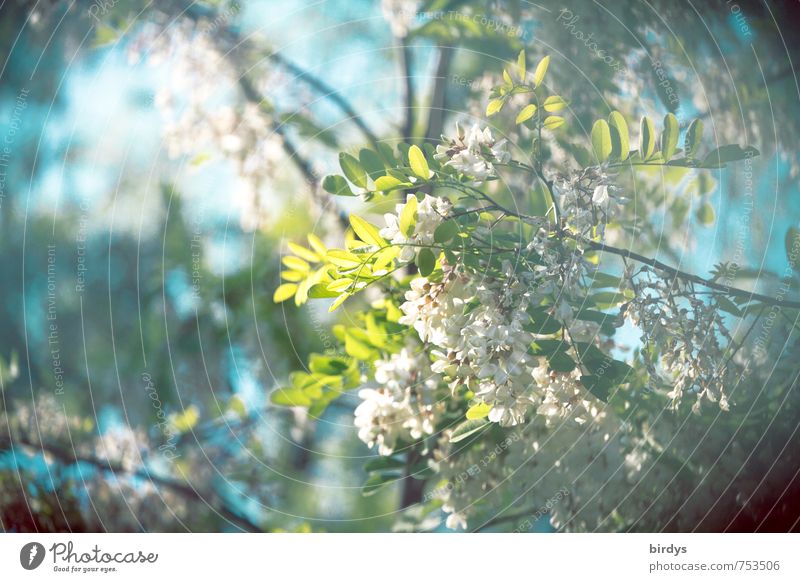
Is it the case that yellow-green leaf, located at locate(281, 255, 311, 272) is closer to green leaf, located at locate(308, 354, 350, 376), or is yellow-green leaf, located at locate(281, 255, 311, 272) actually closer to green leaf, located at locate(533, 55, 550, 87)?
green leaf, located at locate(308, 354, 350, 376)

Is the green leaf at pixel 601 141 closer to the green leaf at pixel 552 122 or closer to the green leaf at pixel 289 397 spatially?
the green leaf at pixel 552 122

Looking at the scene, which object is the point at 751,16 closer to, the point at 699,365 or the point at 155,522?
the point at 699,365

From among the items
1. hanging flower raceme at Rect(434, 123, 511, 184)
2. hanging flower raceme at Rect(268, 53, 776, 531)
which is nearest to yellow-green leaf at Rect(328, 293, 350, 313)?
hanging flower raceme at Rect(268, 53, 776, 531)

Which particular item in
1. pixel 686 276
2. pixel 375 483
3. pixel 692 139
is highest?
pixel 692 139

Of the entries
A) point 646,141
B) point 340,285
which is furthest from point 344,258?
point 646,141

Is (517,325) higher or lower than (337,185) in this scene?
lower

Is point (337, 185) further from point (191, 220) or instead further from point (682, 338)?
point (682, 338)

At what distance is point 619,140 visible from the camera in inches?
23.0

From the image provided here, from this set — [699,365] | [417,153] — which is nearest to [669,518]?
[699,365]

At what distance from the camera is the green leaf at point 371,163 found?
0.57 metres

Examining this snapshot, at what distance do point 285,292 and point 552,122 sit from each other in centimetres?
25

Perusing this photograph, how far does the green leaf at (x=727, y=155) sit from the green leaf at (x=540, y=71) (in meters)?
0.15

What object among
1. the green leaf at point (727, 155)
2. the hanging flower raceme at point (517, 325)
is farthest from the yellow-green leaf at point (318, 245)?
the green leaf at point (727, 155)

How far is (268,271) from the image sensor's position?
0.63 m
